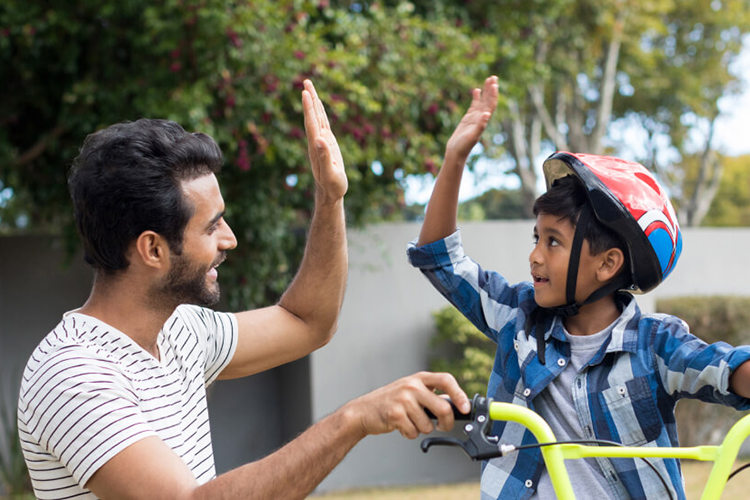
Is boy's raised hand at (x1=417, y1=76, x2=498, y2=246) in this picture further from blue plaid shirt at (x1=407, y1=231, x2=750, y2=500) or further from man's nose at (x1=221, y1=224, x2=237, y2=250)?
man's nose at (x1=221, y1=224, x2=237, y2=250)

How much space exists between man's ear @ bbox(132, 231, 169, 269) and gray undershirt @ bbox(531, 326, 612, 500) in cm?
108

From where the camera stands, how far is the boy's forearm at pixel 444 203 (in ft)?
7.68

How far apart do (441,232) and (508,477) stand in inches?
29.3

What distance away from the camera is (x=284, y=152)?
5.64m

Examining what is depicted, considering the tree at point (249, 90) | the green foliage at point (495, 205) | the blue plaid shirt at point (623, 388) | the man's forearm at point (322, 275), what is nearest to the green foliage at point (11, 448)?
Answer: the tree at point (249, 90)

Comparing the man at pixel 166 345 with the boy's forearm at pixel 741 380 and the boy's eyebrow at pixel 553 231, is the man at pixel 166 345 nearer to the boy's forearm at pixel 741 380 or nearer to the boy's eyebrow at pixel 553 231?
the boy's eyebrow at pixel 553 231

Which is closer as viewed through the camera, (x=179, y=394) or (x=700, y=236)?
(x=179, y=394)

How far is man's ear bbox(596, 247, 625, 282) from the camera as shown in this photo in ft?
7.29

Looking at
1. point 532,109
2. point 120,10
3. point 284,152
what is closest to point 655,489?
point 284,152

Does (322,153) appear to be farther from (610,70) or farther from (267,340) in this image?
(610,70)

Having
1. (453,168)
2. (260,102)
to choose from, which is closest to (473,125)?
(453,168)

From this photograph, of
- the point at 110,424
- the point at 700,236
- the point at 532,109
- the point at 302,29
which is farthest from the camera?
the point at 532,109

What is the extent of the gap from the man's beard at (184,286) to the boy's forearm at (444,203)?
71cm

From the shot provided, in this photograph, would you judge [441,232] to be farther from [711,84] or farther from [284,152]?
[711,84]
